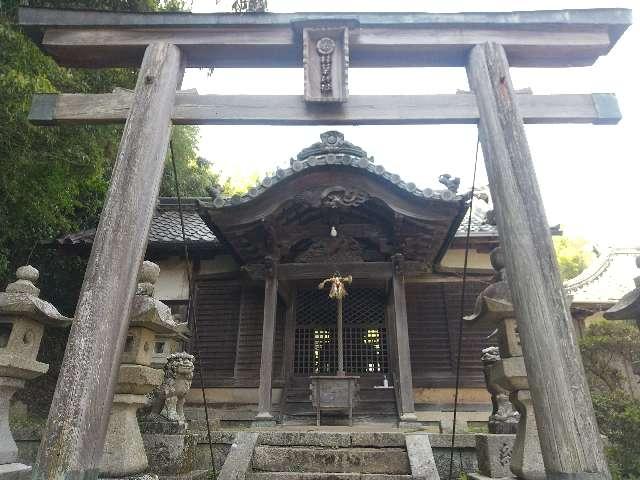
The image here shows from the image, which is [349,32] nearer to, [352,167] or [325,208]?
[352,167]

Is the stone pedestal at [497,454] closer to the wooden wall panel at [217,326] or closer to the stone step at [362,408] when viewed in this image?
the stone step at [362,408]

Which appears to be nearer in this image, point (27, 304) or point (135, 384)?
point (135, 384)

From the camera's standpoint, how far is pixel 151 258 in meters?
10.2

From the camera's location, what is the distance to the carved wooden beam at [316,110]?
3990 millimetres

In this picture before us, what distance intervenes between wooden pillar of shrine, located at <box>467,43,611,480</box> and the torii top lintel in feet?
1.02

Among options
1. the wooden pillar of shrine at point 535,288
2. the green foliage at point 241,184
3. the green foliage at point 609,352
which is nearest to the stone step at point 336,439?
the wooden pillar of shrine at point 535,288

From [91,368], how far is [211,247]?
7.04m

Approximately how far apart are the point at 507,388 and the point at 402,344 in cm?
376

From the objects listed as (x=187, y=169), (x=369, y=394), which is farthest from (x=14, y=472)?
(x=187, y=169)

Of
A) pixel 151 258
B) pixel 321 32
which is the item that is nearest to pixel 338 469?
pixel 321 32

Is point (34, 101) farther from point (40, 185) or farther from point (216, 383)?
point (216, 383)

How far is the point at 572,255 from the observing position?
97.8 feet

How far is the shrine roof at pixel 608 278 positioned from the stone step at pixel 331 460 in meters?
9.89

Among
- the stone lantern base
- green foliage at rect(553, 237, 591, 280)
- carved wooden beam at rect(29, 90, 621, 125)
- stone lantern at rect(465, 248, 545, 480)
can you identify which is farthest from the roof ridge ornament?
green foliage at rect(553, 237, 591, 280)
